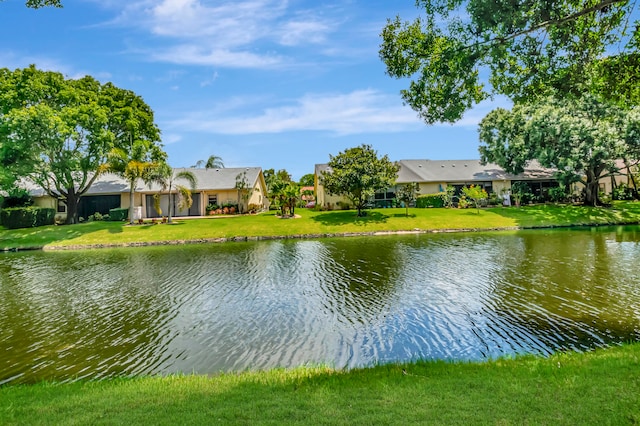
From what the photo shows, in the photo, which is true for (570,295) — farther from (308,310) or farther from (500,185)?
(500,185)

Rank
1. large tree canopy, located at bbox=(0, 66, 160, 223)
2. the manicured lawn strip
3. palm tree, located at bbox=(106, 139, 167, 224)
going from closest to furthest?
the manicured lawn strip, large tree canopy, located at bbox=(0, 66, 160, 223), palm tree, located at bbox=(106, 139, 167, 224)

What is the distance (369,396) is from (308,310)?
572cm

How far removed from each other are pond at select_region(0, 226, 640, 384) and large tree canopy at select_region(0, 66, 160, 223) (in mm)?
15386

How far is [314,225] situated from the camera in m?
32.3

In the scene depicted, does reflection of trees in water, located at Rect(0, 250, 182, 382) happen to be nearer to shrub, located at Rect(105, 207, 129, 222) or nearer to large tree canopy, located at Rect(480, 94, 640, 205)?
shrub, located at Rect(105, 207, 129, 222)

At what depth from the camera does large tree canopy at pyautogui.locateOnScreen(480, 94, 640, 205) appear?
111 feet

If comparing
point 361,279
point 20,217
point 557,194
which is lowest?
point 361,279

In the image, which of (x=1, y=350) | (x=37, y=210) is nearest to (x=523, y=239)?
(x=1, y=350)

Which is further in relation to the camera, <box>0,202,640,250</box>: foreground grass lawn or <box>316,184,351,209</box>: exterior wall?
<box>316,184,351,209</box>: exterior wall

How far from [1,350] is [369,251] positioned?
16533 millimetres

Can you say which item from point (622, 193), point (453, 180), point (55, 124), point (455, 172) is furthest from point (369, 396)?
point (622, 193)

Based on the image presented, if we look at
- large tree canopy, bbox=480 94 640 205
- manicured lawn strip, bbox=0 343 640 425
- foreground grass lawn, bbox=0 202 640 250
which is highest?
large tree canopy, bbox=480 94 640 205

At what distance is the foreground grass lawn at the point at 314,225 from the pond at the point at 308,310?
33.1 ft

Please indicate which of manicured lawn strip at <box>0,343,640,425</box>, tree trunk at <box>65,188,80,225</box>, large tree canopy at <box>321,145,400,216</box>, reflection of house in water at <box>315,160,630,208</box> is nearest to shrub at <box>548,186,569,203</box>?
reflection of house in water at <box>315,160,630,208</box>
